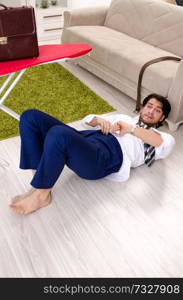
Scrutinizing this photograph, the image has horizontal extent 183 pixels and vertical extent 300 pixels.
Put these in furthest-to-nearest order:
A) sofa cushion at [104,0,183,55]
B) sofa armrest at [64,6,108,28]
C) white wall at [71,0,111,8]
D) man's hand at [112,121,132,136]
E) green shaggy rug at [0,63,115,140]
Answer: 1. white wall at [71,0,111,8]
2. sofa armrest at [64,6,108,28]
3. sofa cushion at [104,0,183,55]
4. green shaggy rug at [0,63,115,140]
5. man's hand at [112,121,132,136]

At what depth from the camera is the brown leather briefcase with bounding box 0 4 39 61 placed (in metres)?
1.55

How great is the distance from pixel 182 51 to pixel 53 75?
1.30m

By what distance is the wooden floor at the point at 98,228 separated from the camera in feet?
4.42

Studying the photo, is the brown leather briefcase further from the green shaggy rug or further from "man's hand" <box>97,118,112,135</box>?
the green shaggy rug

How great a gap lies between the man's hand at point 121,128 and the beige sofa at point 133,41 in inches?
27.8

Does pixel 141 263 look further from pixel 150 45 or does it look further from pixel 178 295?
pixel 150 45

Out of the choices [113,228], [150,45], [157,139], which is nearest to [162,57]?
[150,45]

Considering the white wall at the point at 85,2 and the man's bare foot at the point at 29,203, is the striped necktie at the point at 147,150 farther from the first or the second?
the white wall at the point at 85,2

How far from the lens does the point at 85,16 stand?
324 cm

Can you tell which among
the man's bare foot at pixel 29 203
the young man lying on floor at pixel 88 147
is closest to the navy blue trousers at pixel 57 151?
the young man lying on floor at pixel 88 147

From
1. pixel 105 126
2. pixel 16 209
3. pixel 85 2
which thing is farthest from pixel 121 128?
pixel 85 2

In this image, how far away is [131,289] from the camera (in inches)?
50.6

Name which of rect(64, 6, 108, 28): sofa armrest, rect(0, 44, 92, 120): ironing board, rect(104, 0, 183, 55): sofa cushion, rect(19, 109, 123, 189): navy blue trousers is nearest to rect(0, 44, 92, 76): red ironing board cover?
rect(0, 44, 92, 120): ironing board

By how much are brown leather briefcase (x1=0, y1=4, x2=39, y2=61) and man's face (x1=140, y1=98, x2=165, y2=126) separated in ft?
2.44
